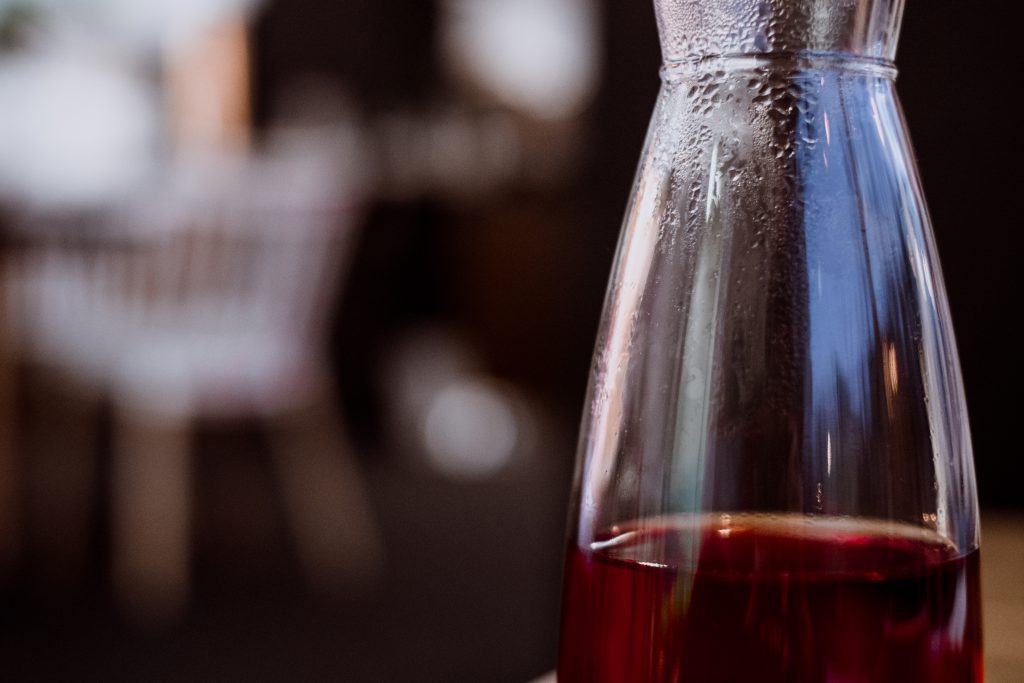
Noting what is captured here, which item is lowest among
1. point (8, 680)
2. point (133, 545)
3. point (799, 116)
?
point (8, 680)

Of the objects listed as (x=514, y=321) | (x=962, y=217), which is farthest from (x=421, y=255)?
(x=962, y=217)

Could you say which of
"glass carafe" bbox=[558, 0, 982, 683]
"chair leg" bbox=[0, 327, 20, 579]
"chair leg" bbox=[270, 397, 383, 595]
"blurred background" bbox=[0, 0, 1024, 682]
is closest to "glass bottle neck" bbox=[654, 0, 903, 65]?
"glass carafe" bbox=[558, 0, 982, 683]

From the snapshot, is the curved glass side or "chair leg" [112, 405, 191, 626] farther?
"chair leg" [112, 405, 191, 626]

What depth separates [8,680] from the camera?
2.05 meters

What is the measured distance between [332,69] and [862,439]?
4.36m

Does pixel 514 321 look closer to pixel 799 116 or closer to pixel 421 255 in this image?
pixel 421 255

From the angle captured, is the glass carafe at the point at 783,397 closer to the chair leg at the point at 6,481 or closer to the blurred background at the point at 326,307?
the blurred background at the point at 326,307

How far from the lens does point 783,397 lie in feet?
0.87

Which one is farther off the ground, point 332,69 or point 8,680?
point 332,69

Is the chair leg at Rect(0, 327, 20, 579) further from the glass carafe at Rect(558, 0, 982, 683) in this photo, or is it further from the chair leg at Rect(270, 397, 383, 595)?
the glass carafe at Rect(558, 0, 982, 683)

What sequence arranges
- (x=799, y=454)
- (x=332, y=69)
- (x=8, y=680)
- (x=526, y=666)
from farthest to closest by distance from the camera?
(x=332, y=69), (x=526, y=666), (x=8, y=680), (x=799, y=454)

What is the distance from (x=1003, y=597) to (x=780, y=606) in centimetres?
26

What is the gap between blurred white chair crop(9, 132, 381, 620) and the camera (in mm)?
2385

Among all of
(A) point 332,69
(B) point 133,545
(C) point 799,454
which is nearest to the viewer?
(C) point 799,454
